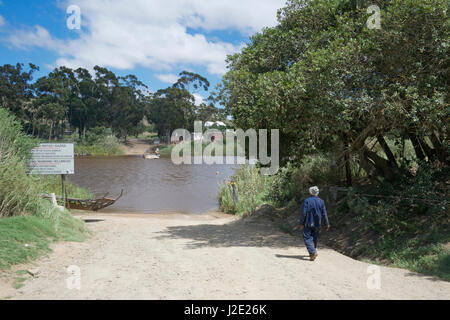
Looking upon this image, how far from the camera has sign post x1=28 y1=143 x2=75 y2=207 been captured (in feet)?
39.9

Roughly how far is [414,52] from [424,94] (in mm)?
1053

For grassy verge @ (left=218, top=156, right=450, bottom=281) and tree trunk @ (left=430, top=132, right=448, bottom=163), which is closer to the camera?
grassy verge @ (left=218, top=156, right=450, bottom=281)

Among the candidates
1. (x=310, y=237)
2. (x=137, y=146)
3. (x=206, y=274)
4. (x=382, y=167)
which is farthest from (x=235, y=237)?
(x=137, y=146)

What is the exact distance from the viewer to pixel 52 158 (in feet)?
41.2

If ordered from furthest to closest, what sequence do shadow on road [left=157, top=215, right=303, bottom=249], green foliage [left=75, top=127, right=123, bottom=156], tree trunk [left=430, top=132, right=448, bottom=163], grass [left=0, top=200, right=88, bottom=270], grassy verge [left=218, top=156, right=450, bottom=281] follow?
1. green foliage [left=75, top=127, right=123, bottom=156]
2. tree trunk [left=430, top=132, right=448, bottom=163]
3. shadow on road [left=157, top=215, right=303, bottom=249]
4. grassy verge [left=218, top=156, right=450, bottom=281]
5. grass [left=0, top=200, right=88, bottom=270]

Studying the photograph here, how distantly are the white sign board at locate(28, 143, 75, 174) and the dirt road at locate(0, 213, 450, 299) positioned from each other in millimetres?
3903

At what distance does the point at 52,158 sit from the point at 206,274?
337 inches

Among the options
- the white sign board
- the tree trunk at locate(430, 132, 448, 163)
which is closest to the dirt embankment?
the white sign board

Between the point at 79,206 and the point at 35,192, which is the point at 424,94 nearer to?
the point at 35,192

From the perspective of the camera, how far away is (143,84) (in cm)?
9094

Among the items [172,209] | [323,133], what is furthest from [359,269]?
[172,209]

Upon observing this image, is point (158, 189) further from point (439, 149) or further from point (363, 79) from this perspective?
point (363, 79)

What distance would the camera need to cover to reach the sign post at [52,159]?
1216 centimetres

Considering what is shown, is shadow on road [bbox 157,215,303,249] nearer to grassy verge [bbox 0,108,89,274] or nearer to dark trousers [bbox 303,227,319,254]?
dark trousers [bbox 303,227,319,254]
